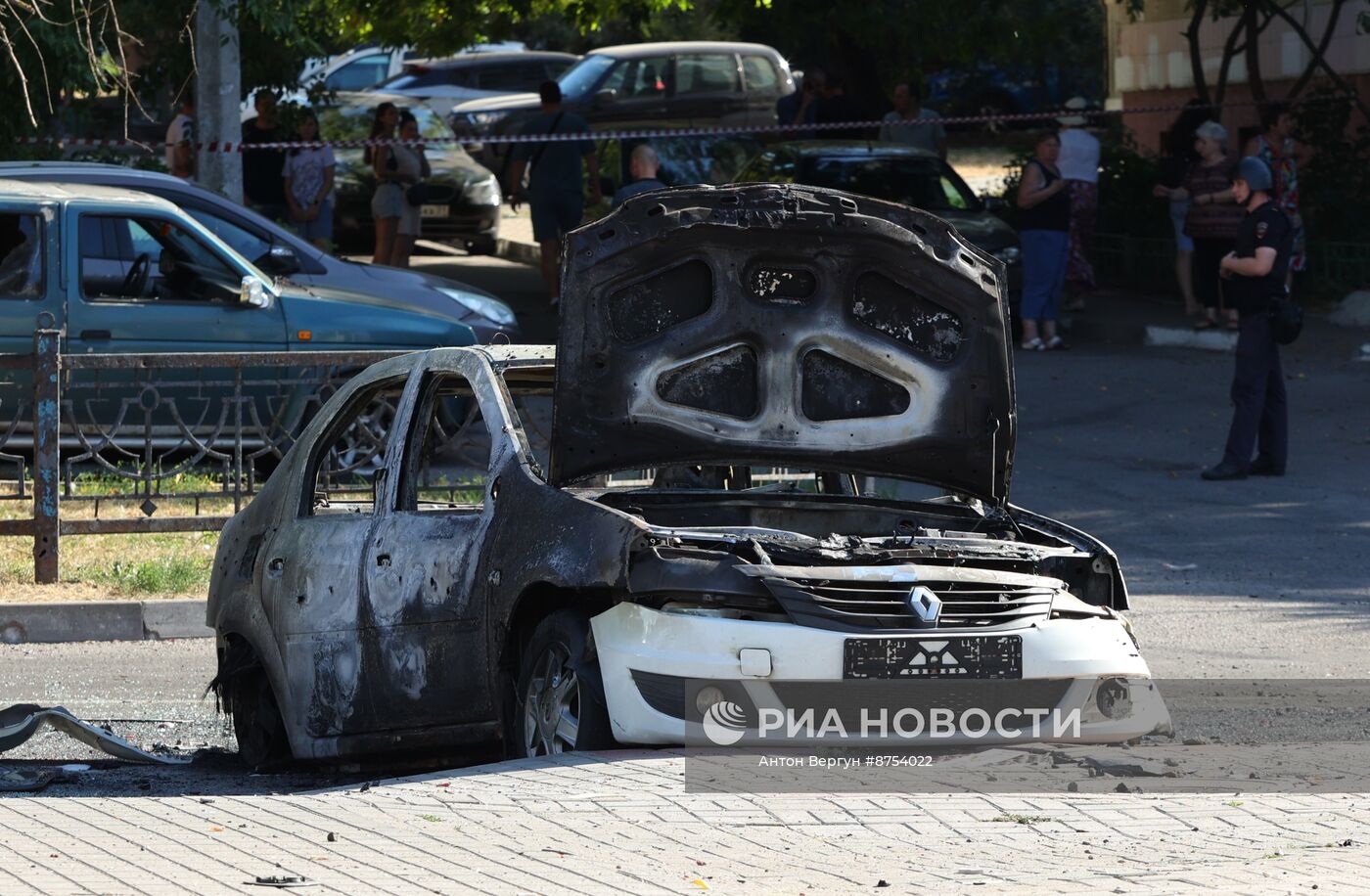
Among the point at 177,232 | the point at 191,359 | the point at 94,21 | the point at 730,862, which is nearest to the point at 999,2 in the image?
the point at 94,21

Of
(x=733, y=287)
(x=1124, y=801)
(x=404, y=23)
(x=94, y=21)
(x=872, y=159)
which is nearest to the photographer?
(x=1124, y=801)

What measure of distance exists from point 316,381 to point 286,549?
4.11 metres

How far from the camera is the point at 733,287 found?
6.65 metres

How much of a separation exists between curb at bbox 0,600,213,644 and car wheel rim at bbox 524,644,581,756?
4.04m

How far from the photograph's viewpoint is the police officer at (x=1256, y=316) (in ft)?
43.7

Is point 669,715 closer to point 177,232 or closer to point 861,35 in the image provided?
point 177,232

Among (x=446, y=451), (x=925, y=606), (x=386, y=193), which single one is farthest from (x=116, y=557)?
(x=386, y=193)

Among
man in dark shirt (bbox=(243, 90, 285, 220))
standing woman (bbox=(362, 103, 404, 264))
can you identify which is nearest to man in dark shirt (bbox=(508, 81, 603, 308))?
standing woman (bbox=(362, 103, 404, 264))

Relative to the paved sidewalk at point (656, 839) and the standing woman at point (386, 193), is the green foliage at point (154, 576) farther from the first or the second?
the standing woman at point (386, 193)

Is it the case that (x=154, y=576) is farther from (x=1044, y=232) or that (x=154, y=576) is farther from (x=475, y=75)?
(x=475, y=75)

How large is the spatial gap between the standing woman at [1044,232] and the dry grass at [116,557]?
9308 millimetres

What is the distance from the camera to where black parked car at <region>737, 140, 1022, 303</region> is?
64.5ft

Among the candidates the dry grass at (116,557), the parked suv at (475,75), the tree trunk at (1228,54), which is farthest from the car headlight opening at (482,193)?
the dry grass at (116,557)

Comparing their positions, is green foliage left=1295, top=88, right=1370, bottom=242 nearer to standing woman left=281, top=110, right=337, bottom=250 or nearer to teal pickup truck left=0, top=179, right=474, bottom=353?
standing woman left=281, top=110, right=337, bottom=250
